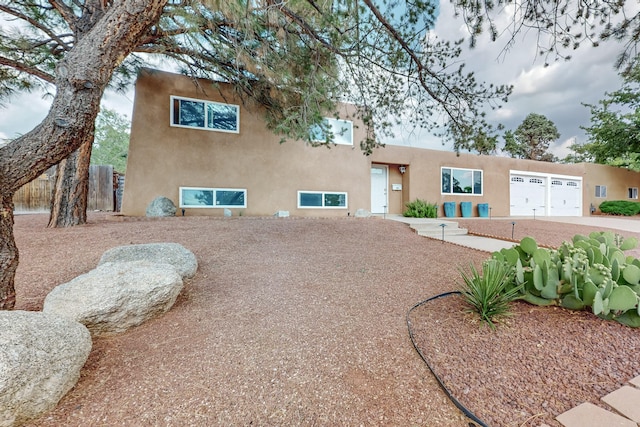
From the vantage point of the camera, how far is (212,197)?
25.2 ft

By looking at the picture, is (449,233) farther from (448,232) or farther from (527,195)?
(527,195)

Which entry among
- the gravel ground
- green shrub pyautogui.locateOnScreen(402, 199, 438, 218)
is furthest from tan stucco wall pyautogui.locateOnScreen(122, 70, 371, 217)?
the gravel ground

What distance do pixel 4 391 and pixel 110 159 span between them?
95.6ft

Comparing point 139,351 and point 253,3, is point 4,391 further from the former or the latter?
point 253,3

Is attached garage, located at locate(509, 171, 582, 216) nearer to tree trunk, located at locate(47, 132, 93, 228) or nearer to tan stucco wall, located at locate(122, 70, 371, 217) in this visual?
tan stucco wall, located at locate(122, 70, 371, 217)

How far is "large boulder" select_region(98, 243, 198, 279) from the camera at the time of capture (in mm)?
3076

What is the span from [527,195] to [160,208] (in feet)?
54.4

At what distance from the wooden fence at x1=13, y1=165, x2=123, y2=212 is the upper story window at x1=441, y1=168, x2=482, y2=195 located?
46.3ft

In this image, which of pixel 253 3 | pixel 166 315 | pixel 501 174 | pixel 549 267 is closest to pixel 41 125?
pixel 166 315

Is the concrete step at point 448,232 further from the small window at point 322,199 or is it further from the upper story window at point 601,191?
the upper story window at point 601,191

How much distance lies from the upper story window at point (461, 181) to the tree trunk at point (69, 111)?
1178cm

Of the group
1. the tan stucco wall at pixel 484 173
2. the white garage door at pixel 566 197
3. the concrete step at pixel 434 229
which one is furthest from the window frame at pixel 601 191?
the concrete step at pixel 434 229

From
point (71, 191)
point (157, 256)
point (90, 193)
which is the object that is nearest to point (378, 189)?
point (157, 256)

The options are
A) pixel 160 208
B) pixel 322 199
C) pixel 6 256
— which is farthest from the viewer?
pixel 322 199
